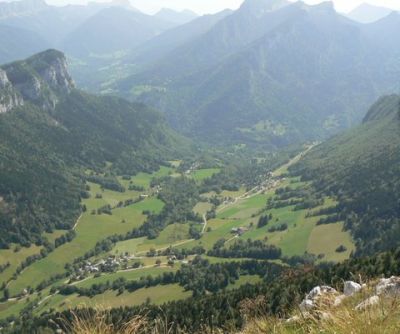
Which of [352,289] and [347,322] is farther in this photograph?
[352,289]

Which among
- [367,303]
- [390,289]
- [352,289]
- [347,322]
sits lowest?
[352,289]

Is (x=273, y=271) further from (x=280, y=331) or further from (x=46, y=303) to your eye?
(x=280, y=331)

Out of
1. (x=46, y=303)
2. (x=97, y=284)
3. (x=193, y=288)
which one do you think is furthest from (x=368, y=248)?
(x=46, y=303)

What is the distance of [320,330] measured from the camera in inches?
502

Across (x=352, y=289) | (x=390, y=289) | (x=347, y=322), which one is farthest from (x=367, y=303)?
(x=352, y=289)

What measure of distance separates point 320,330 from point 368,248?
179789 mm

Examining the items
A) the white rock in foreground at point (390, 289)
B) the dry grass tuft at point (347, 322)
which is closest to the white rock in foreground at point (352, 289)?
the white rock in foreground at point (390, 289)

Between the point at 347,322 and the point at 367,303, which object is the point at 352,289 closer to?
the point at 367,303

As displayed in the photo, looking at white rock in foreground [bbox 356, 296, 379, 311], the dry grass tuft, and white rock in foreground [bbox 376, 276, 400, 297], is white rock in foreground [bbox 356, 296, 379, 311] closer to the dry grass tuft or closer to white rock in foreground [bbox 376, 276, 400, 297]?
the dry grass tuft

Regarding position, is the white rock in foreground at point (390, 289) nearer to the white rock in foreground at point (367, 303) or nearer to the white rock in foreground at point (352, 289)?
the white rock in foreground at point (367, 303)

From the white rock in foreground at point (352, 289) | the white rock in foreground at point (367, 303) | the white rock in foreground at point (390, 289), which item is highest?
the white rock in foreground at point (367, 303)

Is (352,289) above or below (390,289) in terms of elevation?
below

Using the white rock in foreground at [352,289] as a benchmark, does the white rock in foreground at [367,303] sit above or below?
above

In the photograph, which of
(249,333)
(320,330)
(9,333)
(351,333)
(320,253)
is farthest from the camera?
(320,253)
